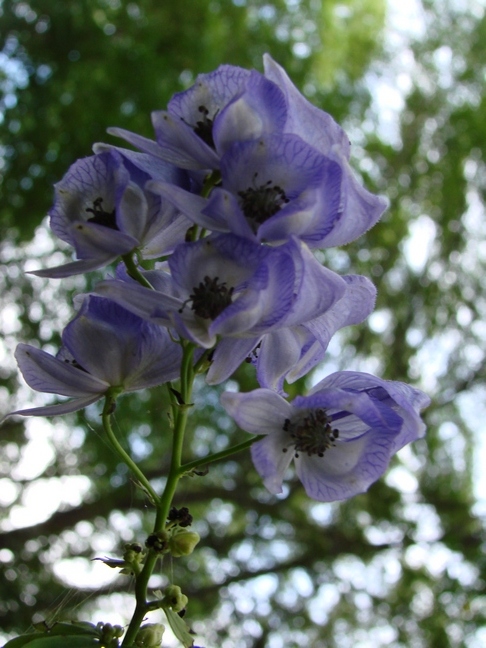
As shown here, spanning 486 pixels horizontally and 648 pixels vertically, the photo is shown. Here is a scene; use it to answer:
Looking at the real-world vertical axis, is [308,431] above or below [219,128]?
below

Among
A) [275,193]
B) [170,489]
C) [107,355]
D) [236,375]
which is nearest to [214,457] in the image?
[170,489]

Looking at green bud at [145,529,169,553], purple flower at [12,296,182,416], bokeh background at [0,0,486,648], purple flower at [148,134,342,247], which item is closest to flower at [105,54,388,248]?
purple flower at [148,134,342,247]

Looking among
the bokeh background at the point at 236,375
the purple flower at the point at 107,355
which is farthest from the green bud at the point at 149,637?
the bokeh background at the point at 236,375

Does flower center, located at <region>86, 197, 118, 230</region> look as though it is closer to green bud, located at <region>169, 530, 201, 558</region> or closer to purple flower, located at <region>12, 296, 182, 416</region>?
purple flower, located at <region>12, 296, 182, 416</region>

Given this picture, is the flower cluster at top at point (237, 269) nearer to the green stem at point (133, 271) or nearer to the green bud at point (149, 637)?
the green stem at point (133, 271)

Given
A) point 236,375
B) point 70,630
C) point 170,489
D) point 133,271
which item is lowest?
point 236,375

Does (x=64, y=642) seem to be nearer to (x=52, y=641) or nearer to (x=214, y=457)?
(x=52, y=641)

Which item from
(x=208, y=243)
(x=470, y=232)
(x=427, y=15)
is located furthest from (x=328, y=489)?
(x=427, y=15)
